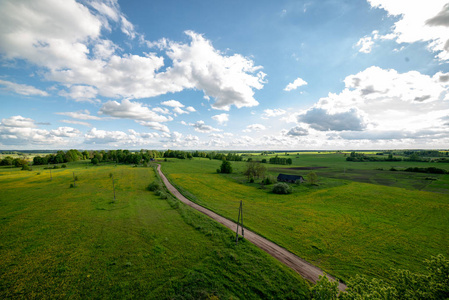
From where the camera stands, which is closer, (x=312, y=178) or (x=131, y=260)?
Result: (x=131, y=260)

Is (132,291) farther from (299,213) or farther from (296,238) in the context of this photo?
(299,213)

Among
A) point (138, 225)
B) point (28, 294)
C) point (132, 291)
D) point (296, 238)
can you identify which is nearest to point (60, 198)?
point (138, 225)

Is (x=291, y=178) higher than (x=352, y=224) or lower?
higher

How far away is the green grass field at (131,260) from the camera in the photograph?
51.5 feet

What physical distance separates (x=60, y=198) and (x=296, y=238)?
2318 inches

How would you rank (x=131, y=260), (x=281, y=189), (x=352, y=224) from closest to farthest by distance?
(x=131, y=260) < (x=352, y=224) < (x=281, y=189)

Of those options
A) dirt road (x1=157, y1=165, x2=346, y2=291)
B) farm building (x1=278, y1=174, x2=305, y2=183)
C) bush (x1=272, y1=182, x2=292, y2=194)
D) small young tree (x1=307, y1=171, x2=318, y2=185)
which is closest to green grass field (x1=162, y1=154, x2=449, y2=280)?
dirt road (x1=157, y1=165, x2=346, y2=291)

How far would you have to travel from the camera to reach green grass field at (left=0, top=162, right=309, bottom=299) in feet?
51.5

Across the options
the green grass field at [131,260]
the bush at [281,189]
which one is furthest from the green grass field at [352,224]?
the green grass field at [131,260]

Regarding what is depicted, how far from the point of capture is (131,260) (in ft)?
64.4

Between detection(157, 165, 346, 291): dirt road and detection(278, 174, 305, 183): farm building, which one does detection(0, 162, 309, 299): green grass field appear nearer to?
detection(157, 165, 346, 291): dirt road

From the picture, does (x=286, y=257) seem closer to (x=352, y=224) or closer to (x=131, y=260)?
(x=131, y=260)

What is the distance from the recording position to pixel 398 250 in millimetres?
23312

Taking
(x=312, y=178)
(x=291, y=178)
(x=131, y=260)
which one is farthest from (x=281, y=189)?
(x=131, y=260)
